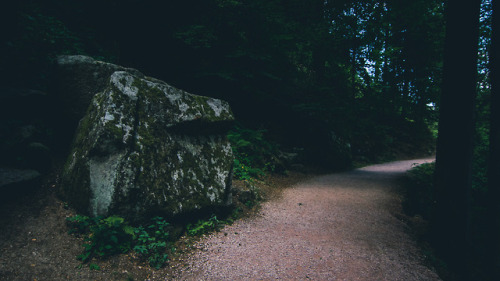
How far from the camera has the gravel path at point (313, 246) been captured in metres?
3.65

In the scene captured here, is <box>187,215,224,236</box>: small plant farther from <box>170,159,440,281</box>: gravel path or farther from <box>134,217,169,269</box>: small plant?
<box>134,217,169,269</box>: small plant

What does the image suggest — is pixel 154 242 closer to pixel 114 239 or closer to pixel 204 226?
pixel 114 239

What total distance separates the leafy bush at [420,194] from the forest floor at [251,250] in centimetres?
125

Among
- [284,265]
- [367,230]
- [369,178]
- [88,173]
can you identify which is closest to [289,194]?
[367,230]

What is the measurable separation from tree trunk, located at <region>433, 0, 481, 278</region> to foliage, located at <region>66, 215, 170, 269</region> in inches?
217

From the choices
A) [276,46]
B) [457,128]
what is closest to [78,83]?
[276,46]

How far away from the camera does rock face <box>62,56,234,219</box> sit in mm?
3816

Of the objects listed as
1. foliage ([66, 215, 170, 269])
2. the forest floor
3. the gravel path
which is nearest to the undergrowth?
foliage ([66, 215, 170, 269])

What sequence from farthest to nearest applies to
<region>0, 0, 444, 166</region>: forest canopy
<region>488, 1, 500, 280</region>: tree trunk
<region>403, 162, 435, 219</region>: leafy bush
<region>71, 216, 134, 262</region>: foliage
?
1. <region>0, 0, 444, 166</region>: forest canopy
2. <region>403, 162, 435, 219</region>: leafy bush
3. <region>488, 1, 500, 280</region>: tree trunk
4. <region>71, 216, 134, 262</region>: foliage

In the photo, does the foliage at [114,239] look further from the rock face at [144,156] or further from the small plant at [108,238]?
the rock face at [144,156]

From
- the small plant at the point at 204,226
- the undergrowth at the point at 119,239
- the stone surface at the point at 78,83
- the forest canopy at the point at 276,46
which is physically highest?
the forest canopy at the point at 276,46

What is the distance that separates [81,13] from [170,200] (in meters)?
8.09

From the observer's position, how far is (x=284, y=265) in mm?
3809

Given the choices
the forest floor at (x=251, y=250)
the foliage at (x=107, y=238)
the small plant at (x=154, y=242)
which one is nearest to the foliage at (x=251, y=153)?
the forest floor at (x=251, y=250)
